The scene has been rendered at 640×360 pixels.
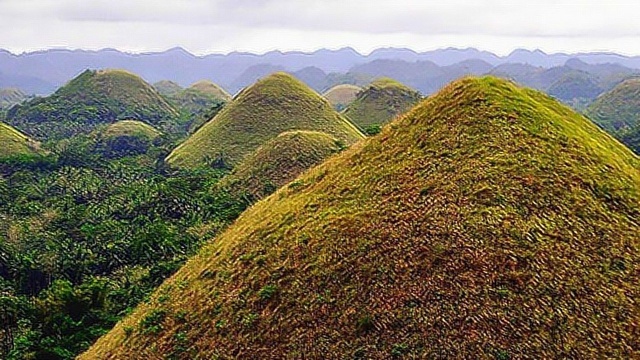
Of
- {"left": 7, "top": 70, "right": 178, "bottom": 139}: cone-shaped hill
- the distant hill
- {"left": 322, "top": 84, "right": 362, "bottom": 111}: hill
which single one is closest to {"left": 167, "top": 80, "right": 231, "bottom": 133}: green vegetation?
{"left": 7, "top": 70, "right": 178, "bottom": 139}: cone-shaped hill

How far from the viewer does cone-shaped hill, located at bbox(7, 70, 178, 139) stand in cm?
9425

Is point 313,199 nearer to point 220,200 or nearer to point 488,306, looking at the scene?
point 488,306

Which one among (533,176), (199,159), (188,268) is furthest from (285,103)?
(533,176)

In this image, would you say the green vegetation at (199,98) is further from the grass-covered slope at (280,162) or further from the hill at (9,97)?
the grass-covered slope at (280,162)

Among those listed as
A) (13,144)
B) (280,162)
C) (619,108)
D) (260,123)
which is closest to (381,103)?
(260,123)

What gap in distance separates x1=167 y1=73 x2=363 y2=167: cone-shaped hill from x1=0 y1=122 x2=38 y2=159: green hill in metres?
16.0

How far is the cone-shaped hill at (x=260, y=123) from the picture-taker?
58.2 meters

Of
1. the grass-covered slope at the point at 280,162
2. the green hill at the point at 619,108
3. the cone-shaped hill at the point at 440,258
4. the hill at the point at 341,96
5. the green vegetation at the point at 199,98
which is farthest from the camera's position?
the green vegetation at the point at 199,98

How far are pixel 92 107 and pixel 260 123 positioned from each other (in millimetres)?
49441

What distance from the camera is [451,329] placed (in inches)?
445

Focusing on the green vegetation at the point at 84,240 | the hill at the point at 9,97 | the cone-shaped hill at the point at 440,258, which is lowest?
the hill at the point at 9,97

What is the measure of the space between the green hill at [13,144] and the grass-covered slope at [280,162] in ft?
102

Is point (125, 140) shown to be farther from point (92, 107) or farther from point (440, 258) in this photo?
point (440, 258)

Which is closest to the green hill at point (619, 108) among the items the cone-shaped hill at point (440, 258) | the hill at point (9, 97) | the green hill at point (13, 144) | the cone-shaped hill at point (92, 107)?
the cone-shaped hill at point (92, 107)
